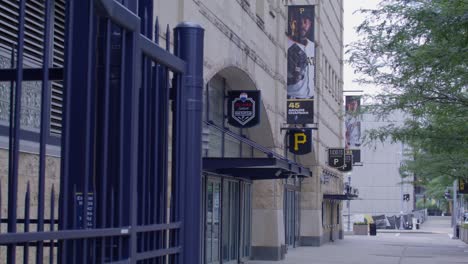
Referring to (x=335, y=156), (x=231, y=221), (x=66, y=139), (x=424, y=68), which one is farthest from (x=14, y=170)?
(x=335, y=156)

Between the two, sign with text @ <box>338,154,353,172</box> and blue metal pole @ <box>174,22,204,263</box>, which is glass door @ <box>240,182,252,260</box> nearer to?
sign with text @ <box>338,154,353,172</box>

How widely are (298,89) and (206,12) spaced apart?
9.12 meters

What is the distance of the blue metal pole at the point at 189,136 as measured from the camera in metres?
4.59

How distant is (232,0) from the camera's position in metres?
17.5

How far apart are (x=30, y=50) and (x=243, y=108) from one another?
11392mm

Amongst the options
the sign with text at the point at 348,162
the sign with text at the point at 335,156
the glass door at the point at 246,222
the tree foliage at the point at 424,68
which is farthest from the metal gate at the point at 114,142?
the sign with text at the point at 348,162

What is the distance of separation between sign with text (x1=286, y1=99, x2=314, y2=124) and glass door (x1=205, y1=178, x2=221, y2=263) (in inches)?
186

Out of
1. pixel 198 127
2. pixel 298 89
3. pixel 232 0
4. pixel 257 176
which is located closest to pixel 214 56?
pixel 232 0

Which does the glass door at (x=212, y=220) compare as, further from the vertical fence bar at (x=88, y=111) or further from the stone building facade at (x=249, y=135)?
the vertical fence bar at (x=88, y=111)

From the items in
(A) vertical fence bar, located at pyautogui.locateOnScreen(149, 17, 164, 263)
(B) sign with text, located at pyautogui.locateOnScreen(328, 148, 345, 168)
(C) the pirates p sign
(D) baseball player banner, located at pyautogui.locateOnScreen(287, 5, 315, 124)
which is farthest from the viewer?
(B) sign with text, located at pyautogui.locateOnScreen(328, 148, 345, 168)

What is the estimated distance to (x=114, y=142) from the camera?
3873mm

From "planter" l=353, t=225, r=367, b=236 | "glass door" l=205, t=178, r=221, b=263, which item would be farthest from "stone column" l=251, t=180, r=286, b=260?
"planter" l=353, t=225, r=367, b=236

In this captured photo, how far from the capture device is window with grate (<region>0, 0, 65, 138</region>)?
24.8ft

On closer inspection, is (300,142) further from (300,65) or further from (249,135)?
(249,135)
